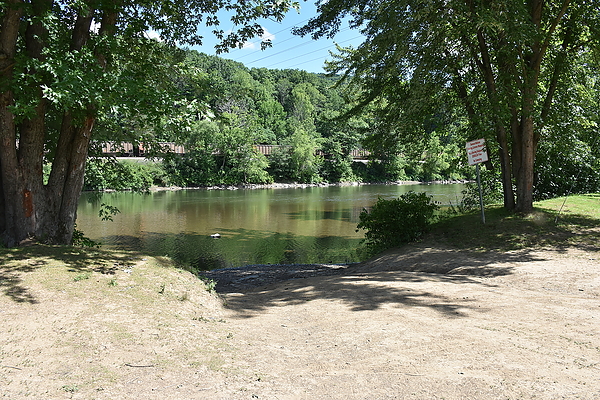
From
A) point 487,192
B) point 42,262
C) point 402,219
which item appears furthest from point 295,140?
point 42,262

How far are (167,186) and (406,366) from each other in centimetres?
5658

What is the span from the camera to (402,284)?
7.15m

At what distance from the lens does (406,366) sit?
3.67 metres

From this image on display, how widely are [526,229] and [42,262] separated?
10.0 m

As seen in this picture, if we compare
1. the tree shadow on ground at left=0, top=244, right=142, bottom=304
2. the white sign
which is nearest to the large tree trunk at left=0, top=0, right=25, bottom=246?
the tree shadow on ground at left=0, top=244, right=142, bottom=304

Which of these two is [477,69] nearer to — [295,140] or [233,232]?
[233,232]

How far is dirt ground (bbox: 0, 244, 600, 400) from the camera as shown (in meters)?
3.26

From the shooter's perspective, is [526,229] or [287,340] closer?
[287,340]

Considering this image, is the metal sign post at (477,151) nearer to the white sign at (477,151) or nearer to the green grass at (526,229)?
the white sign at (477,151)

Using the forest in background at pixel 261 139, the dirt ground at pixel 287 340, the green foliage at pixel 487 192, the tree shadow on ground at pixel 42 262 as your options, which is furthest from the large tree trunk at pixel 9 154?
the green foliage at pixel 487 192

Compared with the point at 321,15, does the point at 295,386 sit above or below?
below

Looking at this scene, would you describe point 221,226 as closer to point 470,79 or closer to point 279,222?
point 279,222

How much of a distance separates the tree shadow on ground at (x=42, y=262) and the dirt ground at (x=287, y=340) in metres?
0.04

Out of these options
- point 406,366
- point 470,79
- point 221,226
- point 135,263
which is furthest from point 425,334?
point 221,226
